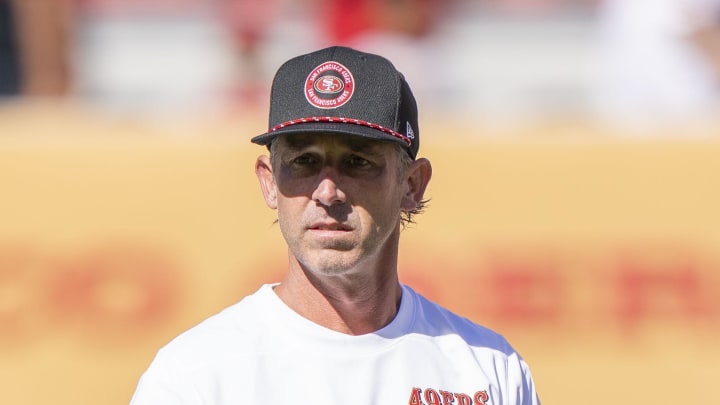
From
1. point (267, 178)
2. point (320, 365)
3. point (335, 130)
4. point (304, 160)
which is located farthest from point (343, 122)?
point (320, 365)

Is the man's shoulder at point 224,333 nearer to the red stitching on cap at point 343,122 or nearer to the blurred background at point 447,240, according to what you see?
the red stitching on cap at point 343,122

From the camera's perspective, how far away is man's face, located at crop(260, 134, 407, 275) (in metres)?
2.69

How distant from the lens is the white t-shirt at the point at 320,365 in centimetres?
263

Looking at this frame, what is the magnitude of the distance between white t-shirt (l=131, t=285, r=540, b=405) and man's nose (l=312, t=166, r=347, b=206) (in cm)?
30

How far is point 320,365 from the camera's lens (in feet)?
8.96

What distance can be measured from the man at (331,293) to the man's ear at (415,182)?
42 mm

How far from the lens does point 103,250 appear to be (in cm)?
545

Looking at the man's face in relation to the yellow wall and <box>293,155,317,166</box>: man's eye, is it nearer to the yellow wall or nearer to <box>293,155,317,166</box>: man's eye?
<box>293,155,317,166</box>: man's eye

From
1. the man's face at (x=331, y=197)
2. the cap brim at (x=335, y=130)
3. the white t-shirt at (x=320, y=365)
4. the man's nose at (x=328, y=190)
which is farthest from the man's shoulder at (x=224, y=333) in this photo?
the cap brim at (x=335, y=130)

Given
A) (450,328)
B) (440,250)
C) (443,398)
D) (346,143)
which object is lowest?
(443,398)

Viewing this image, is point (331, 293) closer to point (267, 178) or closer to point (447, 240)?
point (267, 178)

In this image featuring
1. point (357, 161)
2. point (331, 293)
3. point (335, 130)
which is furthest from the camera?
point (331, 293)

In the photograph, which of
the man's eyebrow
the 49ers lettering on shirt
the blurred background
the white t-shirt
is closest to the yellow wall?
the blurred background

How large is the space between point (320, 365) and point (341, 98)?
60cm
